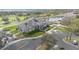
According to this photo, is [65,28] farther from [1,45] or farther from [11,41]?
[1,45]

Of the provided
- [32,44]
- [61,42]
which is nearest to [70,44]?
[61,42]

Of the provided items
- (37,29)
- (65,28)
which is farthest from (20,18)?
(65,28)

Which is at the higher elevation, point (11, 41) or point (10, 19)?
point (10, 19)

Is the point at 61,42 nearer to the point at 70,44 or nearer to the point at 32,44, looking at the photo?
the point at 70,44
